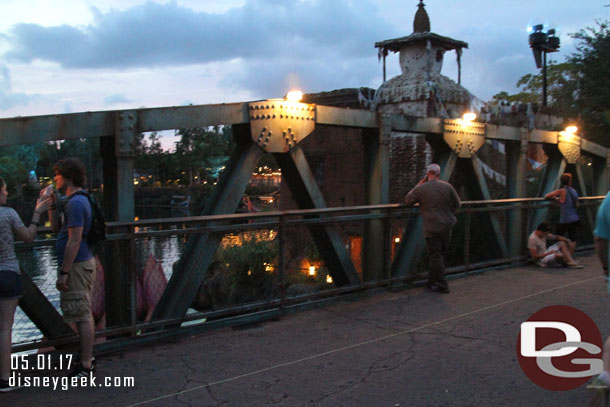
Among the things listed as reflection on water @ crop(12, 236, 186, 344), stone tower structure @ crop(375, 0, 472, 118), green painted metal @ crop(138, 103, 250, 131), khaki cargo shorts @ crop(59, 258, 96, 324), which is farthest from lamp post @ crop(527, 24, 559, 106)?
khaki cargo shorts @ crop(59, 258, 96, 324)

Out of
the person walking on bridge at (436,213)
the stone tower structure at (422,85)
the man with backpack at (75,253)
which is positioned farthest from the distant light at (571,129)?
the man with backpack at (75,253)

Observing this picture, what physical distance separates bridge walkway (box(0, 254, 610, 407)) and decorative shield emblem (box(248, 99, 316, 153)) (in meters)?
2.09

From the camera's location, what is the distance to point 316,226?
295 inches

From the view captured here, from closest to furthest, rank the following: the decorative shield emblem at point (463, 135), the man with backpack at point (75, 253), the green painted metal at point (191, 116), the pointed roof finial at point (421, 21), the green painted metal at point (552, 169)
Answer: the man with backpack at point (75, 253) < the green painted metal at point (191, 116) < the decorative shield emblem at point (463, 135) < the green painted metal at point (552, 169) < the pointed roof finial at point (421, 21)

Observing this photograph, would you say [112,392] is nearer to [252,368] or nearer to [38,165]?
[252,368]

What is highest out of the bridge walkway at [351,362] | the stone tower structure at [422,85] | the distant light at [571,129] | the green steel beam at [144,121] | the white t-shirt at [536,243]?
the stone tower structure at [422,85]

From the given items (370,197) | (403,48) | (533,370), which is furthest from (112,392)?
(403,48)

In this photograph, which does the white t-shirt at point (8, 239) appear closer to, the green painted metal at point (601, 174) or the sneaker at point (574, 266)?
the sneaker at point (574, 266)

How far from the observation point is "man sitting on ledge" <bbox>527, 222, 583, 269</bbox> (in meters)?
10.2

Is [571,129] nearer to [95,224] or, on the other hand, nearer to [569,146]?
[569,146]

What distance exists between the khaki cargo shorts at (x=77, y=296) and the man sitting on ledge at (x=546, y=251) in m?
8.28

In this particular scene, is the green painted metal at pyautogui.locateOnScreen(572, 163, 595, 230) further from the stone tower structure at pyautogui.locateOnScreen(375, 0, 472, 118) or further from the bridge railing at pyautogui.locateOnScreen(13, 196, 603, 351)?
the stone tower structure at pyautogui.locateOnScreen(375, 0, 472, 118)

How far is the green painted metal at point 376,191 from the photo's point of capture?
794 centimetres

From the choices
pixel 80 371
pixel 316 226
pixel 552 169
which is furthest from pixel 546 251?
pixel 80 371
